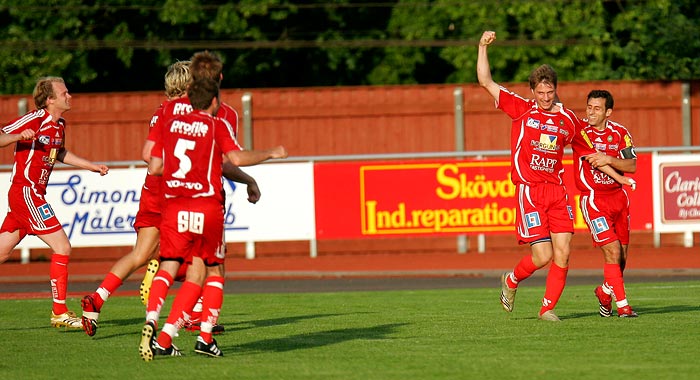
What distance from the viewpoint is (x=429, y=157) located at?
74.5 feet

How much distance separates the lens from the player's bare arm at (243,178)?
8.77m

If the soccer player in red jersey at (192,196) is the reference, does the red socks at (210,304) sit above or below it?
below

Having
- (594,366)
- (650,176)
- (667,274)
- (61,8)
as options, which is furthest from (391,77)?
(594,366)

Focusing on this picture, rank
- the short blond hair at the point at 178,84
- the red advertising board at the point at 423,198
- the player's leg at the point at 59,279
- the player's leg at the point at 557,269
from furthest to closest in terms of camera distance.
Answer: the red advertising board at the point at 423,198
the player's leg at the point at 59,279
the player's leg at the point at 557,269
the short blond hair at the point at 178,84

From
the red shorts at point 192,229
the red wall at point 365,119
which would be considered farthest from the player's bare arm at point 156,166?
the red wall at point 365,119

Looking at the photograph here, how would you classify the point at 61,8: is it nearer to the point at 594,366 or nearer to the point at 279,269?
the point at 279,269

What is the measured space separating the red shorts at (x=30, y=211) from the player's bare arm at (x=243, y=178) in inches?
113

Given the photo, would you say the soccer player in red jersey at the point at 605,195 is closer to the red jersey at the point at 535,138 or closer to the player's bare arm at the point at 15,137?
the red jersey at the point at 535,138

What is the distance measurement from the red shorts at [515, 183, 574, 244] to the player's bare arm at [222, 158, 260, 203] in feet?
9.27

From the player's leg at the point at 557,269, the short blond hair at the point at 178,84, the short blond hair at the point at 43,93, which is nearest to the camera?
the short blond hair at the point at 178,84

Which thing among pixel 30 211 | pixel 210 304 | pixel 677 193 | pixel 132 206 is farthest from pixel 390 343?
pixel 677 193

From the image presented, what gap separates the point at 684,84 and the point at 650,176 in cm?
480

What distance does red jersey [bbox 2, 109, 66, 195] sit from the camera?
11.1 m

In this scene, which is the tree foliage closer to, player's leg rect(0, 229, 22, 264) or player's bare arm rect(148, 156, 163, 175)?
player's leg rect(0, 229, 22, 264)
